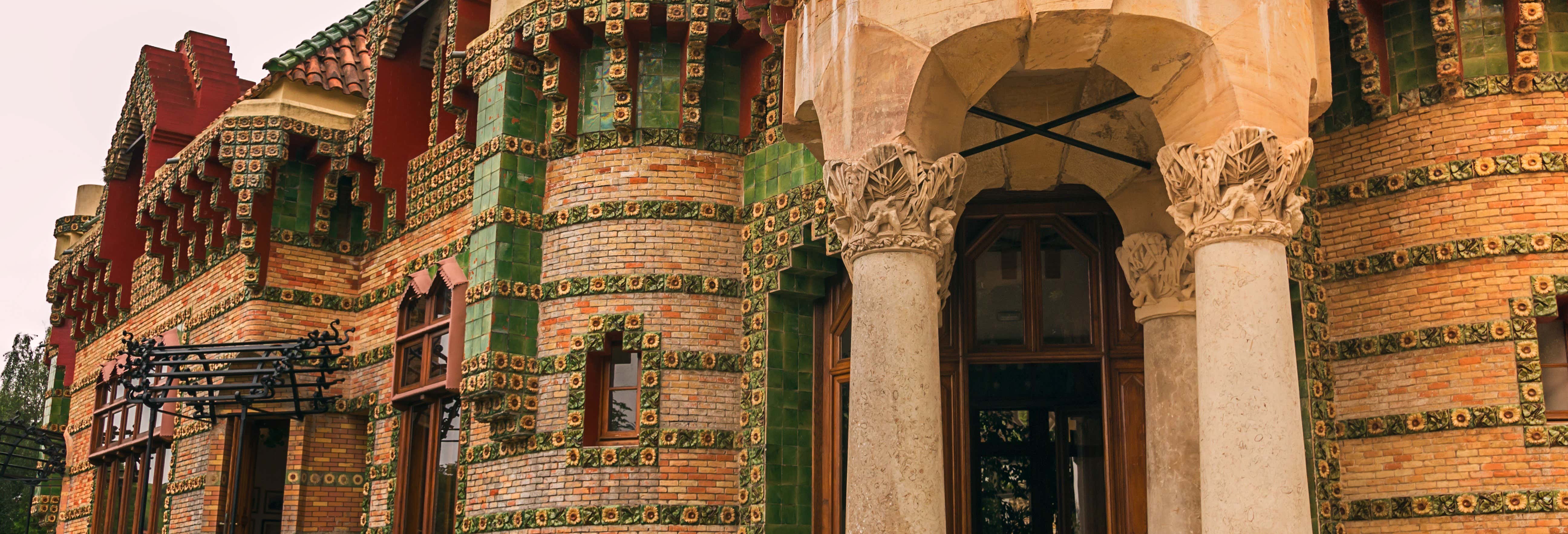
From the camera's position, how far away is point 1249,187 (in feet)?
29.6

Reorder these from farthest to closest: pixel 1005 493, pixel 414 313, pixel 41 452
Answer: pixel 41 452, pixel 414 313, pixel 1005 493

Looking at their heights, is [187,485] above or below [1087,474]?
above

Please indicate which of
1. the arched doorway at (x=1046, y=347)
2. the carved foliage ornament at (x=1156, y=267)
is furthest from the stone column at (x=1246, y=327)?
the arched doorway at (x=1046, y=347)

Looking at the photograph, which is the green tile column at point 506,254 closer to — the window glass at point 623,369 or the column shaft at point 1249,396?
the window glass at point 623,369

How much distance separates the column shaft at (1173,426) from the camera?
11141 mm

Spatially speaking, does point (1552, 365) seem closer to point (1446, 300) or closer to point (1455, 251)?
point (1446, 300)

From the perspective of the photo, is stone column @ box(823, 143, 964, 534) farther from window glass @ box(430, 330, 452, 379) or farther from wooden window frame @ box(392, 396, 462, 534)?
wooden window frame @ box(392, 396, 462, 534)

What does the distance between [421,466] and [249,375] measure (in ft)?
9.00

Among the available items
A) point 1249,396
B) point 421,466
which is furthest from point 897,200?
point 421,466

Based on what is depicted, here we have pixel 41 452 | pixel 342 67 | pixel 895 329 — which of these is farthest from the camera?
pixel 41 452

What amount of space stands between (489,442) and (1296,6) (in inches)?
333

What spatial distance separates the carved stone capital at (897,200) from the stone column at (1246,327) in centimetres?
151

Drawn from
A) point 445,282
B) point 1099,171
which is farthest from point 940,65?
point 445,282

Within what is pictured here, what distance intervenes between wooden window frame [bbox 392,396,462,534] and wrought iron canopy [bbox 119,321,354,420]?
1506 millimetres
